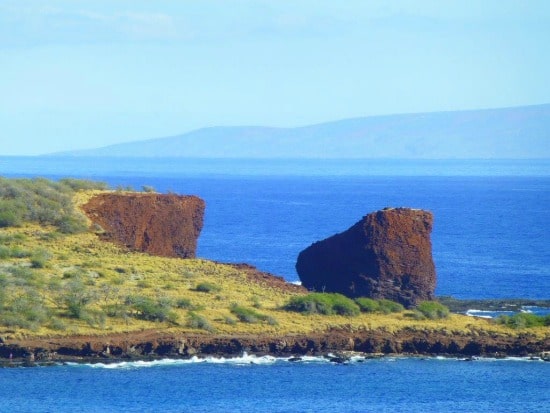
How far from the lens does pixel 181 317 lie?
190 ft

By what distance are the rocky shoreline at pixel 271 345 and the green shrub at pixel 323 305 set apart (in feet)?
8.90

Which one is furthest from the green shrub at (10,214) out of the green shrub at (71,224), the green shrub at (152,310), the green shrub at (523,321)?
the green shrub at (523,321)

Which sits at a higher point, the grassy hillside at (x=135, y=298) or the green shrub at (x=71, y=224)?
the green shrub at (x=71, y=224)

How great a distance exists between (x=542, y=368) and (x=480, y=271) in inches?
1418

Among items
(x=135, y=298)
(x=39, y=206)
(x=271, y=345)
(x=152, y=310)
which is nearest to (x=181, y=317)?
(x=152, y=310)

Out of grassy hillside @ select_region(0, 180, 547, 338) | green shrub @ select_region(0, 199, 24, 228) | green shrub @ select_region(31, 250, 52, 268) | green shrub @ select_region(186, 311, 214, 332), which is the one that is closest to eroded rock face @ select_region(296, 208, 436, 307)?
grassy hillside @ select_region(0, 180, 547, 338)

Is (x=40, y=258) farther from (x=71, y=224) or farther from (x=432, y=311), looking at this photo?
(x=432, y=311)

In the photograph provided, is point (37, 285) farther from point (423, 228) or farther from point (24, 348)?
point (423, 228)

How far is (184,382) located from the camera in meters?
49.6

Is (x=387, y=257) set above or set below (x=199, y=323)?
above

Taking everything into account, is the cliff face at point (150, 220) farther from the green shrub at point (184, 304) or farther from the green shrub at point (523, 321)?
the green shrub at point (523, 321)

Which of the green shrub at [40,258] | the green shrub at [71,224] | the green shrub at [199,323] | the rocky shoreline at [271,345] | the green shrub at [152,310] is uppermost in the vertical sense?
the green shrub at [71,224]

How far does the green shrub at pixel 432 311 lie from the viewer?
60.1 metres

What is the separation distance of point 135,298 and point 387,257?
1121cm
